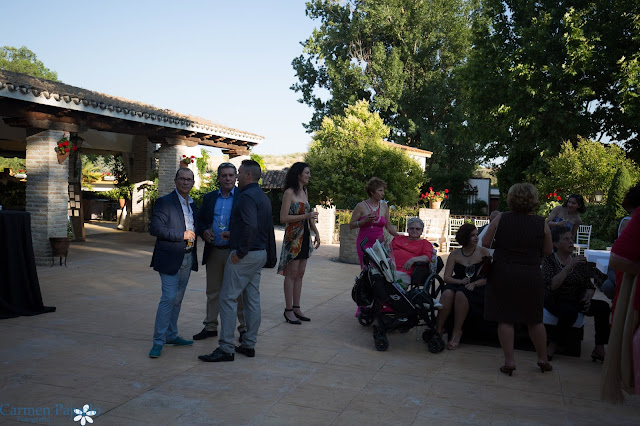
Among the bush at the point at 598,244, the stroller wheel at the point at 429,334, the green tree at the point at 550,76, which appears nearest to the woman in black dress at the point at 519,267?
the stroller wheel at the point at 429,334

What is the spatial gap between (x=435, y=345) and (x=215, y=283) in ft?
7.36

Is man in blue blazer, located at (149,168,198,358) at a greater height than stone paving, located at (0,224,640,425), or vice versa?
man in blue blazer, located at (149,168,198,358)

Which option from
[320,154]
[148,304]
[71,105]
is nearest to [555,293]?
[148,304]

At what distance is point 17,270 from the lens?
6223 mm

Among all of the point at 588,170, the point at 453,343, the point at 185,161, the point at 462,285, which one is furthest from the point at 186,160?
the point at 588,170

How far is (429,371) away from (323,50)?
33.4 metres

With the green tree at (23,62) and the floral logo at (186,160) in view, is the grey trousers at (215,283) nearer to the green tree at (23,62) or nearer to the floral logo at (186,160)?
the floral logo at (186,160)

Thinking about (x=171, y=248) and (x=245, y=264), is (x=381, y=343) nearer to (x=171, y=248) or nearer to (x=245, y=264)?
(x=245, y=264)

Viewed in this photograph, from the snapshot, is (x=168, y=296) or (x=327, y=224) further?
(x=327, y=224)

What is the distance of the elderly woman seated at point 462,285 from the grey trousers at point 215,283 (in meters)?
2.06

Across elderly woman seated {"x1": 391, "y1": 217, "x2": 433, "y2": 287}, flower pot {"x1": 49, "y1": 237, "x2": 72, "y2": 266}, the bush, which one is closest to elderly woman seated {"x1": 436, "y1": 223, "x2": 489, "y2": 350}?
elderly woman seated {"x1": 391, "y1": 217, "x2": 433, "y2": 287}

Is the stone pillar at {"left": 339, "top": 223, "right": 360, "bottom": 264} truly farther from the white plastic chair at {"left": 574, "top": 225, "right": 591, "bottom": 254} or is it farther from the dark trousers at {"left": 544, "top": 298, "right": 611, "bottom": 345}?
the dark trousers at {"left": 544, "top": 298, "right": 611, "bottom": 345}

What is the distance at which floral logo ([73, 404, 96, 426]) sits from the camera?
347 centimetres

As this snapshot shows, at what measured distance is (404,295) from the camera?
5410mm
